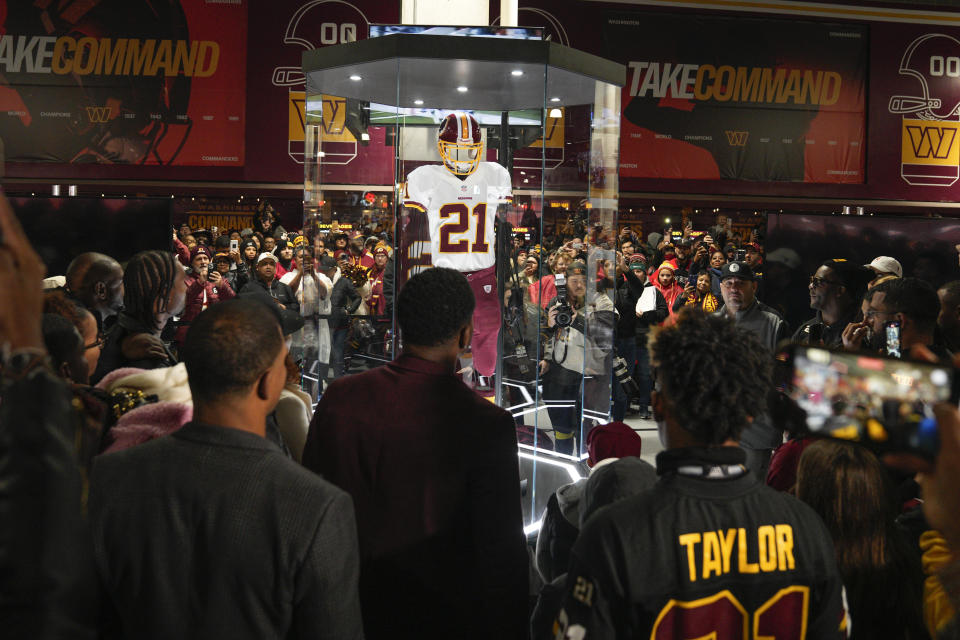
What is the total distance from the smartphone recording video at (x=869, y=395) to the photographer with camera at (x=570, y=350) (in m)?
3.15

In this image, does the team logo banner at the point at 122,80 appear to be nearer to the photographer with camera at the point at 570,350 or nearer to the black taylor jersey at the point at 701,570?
the photographer with camera at the point at 570,350

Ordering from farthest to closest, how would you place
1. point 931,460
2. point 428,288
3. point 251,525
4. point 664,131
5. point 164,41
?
point 664,131
point 164,41
point 428,288
point 251,525
point 931,460

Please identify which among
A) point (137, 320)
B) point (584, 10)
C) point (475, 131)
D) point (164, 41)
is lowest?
point (137, 320)

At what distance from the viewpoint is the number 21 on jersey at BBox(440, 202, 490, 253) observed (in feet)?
14.2

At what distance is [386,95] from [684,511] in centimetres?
348

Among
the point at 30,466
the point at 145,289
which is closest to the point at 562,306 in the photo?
the point at 145,289

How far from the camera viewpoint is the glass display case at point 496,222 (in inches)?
166

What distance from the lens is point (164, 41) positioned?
10.1 metres

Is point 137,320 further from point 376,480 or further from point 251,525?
point 251,525

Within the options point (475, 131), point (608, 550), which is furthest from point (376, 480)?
point (475, 131)

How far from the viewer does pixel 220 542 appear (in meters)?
1.19

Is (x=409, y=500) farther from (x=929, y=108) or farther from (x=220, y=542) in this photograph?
(x=929, y=108)

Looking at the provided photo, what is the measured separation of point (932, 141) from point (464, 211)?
10.1 metres

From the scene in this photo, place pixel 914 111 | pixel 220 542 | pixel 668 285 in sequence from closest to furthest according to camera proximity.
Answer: pixel 220 542 → pixel 668 285 → pixel 914 111
